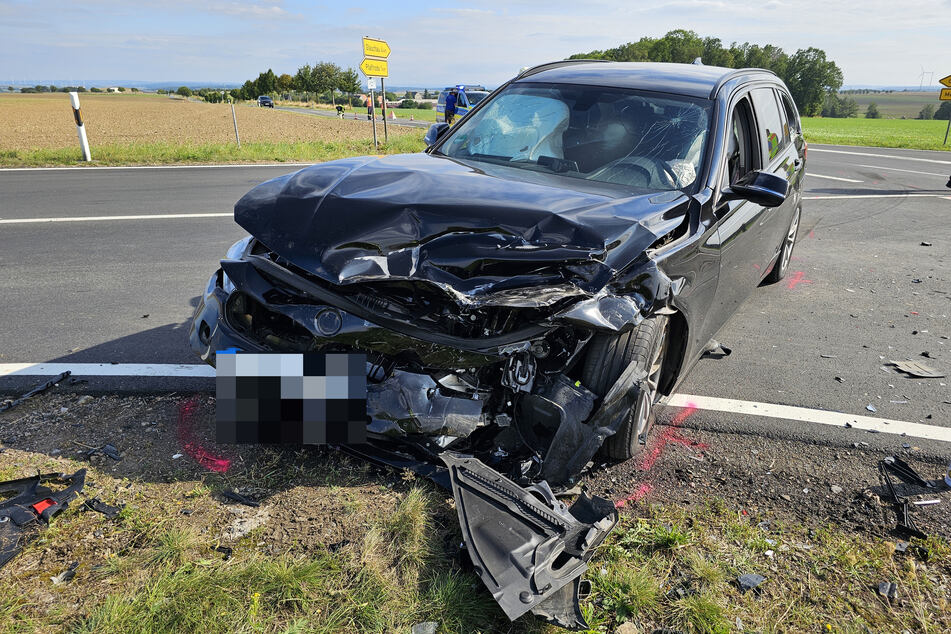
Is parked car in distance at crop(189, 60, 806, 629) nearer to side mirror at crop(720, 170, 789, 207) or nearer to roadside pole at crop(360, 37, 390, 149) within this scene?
side mirror at crop(720, 170, 789, 207)

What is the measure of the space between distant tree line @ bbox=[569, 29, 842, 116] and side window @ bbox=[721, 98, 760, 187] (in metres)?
84.0

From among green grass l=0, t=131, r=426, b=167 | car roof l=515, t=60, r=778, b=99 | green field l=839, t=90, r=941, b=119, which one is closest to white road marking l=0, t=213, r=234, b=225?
car roof l=515, t=60, r=778, b=99

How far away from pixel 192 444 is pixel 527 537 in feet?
6.12

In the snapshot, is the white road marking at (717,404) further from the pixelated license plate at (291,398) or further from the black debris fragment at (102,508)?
the black debris fragment at (102,508)

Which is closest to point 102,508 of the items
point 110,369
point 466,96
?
point 110,369

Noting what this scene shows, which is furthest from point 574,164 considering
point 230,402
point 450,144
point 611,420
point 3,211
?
point 3,211

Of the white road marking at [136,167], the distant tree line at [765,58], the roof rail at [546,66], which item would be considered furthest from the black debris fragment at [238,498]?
the distant tree line at [765,58]

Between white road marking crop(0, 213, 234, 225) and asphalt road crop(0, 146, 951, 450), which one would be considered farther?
white road marking crop(0, 213, 234, 225)

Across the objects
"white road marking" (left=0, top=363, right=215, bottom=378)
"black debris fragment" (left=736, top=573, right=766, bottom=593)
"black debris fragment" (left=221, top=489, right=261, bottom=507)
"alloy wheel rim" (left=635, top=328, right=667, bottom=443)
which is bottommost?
"black debris fragment" (left=736, top=573, right=766, bottom=593)

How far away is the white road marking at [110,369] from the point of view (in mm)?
3885

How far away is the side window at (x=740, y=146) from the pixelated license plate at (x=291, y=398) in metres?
2.39

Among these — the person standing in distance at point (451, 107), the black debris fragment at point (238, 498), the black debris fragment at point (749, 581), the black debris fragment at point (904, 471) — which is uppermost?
the person standing in distance at point (451, 107)

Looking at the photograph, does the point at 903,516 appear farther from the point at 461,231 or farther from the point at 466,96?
the point at 466,96

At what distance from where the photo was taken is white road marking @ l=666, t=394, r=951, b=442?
3576mm
